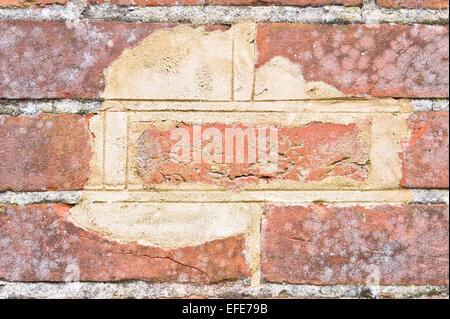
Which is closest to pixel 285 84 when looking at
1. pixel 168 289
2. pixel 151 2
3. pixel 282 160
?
pixel 282 160

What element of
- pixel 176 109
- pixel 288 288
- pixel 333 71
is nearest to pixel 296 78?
pixel 333 71

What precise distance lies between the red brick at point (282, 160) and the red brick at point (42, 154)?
0.26 ft

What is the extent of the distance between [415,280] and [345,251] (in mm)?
106

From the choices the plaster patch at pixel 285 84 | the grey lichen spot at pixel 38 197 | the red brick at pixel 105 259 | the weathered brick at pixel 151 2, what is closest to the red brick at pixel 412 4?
the plaster patch at pixel 285 84

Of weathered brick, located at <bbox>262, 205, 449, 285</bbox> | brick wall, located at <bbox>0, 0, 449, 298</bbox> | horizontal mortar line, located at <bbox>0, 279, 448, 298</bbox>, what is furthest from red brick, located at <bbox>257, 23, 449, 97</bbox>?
horizontal mortar line, located at <bbox>0, 279, 448, 298</bbox>

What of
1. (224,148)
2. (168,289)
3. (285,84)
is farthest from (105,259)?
(285,84)

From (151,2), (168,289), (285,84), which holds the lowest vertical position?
(168,289)

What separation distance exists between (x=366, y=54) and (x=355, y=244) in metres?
0.25

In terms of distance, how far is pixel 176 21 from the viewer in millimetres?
497

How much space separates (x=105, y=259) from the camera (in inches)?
20.3

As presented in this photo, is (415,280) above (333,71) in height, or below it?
below

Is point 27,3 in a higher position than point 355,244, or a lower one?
higher

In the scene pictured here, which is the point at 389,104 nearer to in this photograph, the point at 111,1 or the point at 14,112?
the point at 111,1

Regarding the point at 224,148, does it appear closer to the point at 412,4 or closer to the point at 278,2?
the point at 278,2
